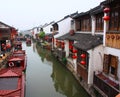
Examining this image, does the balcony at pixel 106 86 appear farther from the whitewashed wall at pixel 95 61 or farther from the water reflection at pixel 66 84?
the water reflection at pixel 66 84

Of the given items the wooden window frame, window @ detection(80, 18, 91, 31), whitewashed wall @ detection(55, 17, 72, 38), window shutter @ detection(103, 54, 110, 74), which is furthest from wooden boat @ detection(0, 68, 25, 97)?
whitewashed wall @ detection(55, 17, 72, 38)

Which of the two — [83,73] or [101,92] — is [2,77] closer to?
[83,73]

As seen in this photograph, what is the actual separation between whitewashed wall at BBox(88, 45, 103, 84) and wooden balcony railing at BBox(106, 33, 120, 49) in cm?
105

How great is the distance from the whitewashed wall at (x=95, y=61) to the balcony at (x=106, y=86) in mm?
566

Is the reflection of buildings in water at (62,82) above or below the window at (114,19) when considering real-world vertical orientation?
below

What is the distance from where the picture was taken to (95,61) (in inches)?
554

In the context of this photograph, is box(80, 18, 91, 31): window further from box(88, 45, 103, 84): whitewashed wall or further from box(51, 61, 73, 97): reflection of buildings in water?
box(88, 45, 103, 84): whitewashed wall

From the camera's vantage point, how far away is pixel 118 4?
11914 millimetres

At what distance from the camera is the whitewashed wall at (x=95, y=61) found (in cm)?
1384

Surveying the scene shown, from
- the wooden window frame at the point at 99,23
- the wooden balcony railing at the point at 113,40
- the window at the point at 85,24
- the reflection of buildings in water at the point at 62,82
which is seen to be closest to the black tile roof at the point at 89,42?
the wooden window frame at the point at 99,23

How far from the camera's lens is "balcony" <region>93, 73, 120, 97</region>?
10.5 metres

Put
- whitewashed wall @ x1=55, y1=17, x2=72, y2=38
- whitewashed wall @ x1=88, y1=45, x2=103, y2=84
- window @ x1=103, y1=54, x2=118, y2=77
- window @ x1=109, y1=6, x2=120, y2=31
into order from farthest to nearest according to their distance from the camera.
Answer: whitewashed wall @ x1=55, y1=17, x2=72, y2=38, whitewashed wall @ x1=88, y1=45, x2=103, y2=84, window @ x1=103, y1=54, x2=118, y2=77, window @ x1=109, y1=6, x2=120, y2=31

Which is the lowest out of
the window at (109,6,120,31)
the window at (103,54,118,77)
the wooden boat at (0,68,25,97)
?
the wooden boat at (0,68,25,97)

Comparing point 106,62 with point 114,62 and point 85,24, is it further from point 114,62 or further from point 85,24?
point 85,24
